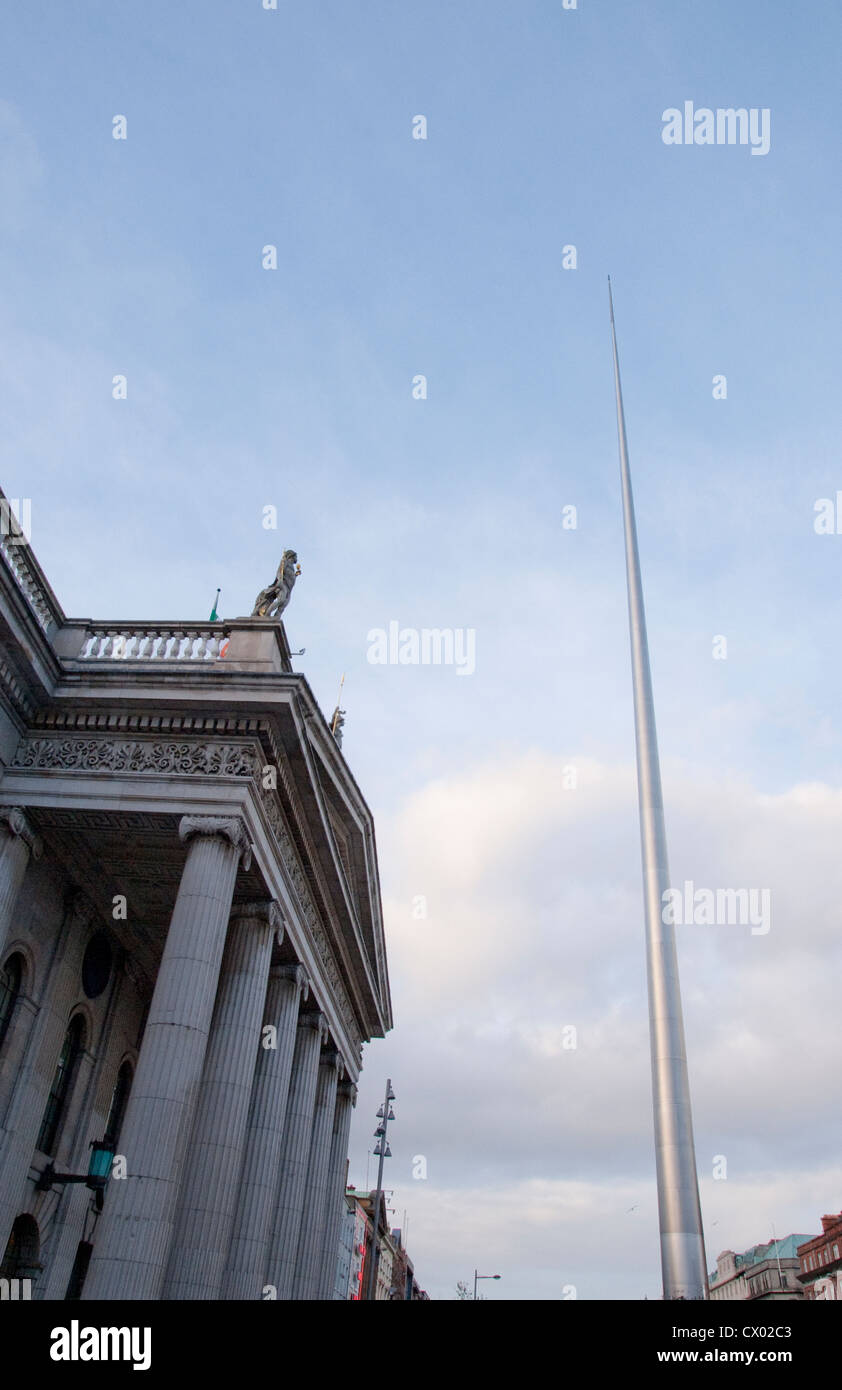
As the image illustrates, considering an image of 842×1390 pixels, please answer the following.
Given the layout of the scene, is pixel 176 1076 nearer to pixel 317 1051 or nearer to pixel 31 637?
pixel 31 637

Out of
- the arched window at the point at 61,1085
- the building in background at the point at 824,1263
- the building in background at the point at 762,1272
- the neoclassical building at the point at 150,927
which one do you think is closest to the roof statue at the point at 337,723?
the neoclassical building at the point at 150,927

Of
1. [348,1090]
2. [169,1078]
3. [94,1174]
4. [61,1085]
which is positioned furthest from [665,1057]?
[348,1090]

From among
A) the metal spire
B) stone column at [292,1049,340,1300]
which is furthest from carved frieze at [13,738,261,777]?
stone column at [292,1049,340,1300]

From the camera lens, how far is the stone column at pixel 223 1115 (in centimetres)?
1739

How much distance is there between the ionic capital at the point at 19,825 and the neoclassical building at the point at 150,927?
0.12 feet

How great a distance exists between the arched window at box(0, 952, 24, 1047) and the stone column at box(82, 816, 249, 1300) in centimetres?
426

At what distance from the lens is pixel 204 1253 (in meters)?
17.4

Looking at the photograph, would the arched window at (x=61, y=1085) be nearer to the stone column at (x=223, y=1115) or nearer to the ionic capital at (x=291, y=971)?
the stone column at (x=223, y=1115)

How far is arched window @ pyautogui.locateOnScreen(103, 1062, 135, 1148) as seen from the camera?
78.9 ft

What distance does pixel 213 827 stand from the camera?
1789 centimetres

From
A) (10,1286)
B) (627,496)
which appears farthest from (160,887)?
(627,496)

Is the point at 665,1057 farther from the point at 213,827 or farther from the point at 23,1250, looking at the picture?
the point at 23,1250

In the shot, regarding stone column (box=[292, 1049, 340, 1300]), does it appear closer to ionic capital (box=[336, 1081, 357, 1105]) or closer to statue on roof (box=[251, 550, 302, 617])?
ionic capital (box=[336, 1081, 357, 1105])
